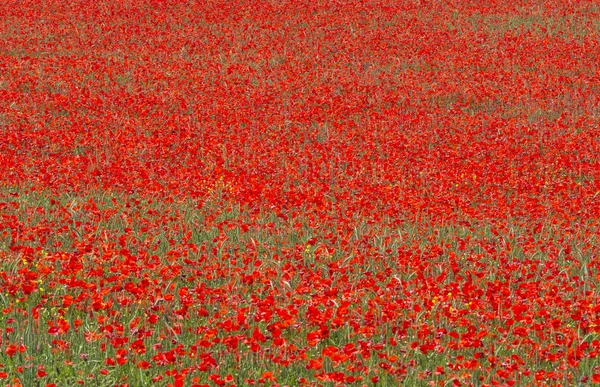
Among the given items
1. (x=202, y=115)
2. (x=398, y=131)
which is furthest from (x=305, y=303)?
(x=202, y=115)

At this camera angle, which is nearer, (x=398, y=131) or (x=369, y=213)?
(x=369, y=213)

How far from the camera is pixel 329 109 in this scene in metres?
15.5

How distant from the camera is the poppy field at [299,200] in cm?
554

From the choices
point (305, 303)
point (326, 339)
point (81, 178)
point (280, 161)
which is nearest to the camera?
point (326, 339)

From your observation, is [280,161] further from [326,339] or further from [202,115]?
[326,339]

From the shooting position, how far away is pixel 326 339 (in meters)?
5.99

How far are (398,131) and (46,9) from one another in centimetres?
1430

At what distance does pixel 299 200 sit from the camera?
981 centimetres

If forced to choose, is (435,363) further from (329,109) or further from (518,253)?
(329,109)

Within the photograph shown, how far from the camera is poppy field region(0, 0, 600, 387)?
18.2ft

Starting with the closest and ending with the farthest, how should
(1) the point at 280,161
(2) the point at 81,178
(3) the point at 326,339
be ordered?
(3) the point at 326,339, (2) the point at 81,178, (1) the point at 280,161

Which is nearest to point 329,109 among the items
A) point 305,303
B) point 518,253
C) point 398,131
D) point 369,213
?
point 398,131

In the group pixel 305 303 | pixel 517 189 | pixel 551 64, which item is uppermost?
pixel 305 303

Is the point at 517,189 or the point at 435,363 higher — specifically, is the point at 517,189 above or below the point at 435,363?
below
